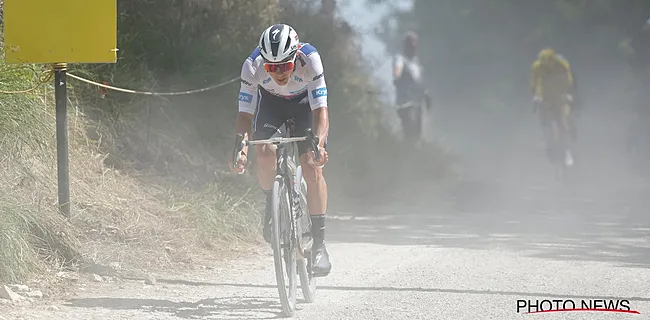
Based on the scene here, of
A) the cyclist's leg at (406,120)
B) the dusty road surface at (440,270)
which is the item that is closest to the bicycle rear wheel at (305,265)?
the dusty road surface at (440,270)

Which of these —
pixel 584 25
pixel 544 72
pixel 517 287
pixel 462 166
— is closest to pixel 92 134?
pixel 517 287

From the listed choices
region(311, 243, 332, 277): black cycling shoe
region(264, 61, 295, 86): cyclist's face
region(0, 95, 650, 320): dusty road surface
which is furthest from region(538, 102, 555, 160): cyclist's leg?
region(264, 61, 295, 86): cyclist's face

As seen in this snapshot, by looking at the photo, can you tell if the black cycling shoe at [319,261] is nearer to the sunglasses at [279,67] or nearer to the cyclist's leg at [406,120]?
the sunglasses at [279,67]

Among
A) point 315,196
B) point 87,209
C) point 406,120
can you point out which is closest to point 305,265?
point 315,196

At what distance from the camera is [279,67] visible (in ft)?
25.5

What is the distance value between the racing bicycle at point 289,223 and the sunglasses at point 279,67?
437mm

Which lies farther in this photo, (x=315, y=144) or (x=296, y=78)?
(x=296, y=78)

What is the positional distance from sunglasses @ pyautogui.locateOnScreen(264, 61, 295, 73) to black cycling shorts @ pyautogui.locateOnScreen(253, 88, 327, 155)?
49cm

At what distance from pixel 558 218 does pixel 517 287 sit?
4.87 meters

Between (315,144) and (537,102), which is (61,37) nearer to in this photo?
(315,144)

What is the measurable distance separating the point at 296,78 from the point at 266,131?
0.42 m

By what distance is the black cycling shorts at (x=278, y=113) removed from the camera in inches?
324

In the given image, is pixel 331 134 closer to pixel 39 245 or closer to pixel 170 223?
pixel 170 223

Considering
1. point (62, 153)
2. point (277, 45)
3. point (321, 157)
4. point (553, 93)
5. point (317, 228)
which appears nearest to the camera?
point (277, 45)
